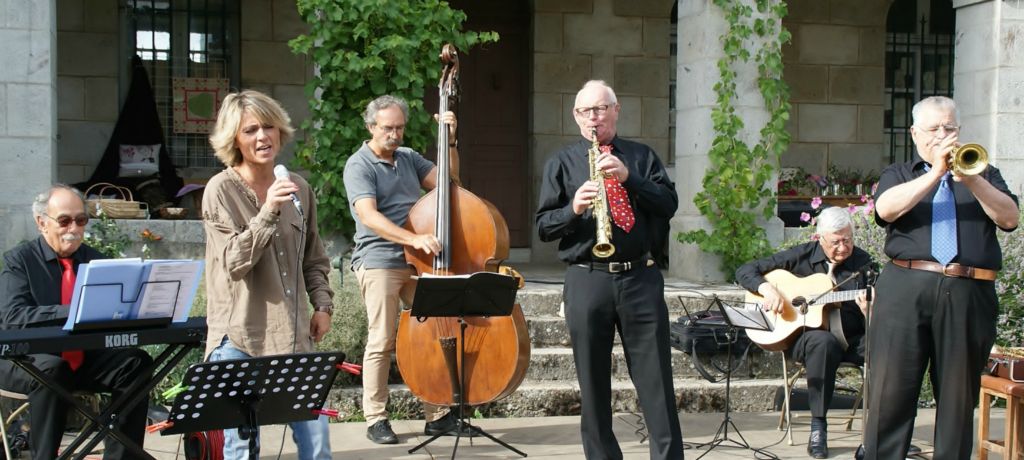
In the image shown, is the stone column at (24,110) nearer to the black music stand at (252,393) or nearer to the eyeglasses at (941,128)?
the black music stand at (252,393)

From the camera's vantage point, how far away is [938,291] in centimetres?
438

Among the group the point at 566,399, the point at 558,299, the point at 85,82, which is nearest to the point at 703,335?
the point at 566,399

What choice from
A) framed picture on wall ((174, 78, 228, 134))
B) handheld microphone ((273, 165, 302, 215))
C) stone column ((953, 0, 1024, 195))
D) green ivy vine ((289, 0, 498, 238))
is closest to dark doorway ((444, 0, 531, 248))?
framed picture on wall ((174, 78, 228, 134))

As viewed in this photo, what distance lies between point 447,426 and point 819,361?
208cm

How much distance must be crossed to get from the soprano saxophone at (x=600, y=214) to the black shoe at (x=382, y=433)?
186cm

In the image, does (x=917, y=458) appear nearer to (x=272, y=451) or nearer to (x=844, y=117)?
(x=272, y=451)

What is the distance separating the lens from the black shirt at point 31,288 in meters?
4.56

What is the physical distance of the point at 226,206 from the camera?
3.73 m

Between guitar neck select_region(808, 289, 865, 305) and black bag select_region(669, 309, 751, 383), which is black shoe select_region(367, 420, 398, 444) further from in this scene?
guitar neck select_region(808, 289, 865, 305)

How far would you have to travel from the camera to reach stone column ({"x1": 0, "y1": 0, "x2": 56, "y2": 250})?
24.0 ft

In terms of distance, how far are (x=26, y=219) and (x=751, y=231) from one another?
17.6 ft

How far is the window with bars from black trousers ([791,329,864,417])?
620 cm

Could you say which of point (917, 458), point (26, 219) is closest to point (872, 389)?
point (917, 458)

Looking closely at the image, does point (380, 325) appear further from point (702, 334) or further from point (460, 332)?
point (702, 334)
